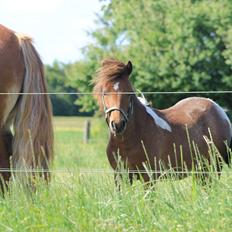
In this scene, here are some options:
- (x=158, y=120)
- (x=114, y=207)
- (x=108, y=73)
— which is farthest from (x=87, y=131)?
(x=114, y=207)

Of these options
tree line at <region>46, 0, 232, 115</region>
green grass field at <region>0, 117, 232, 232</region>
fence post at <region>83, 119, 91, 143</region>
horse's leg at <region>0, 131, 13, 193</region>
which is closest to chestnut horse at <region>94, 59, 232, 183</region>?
horse's leg at <region>0, 131, 13, 193</region>

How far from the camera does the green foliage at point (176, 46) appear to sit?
2020 centimetres

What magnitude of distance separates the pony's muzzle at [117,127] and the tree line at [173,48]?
1303cm

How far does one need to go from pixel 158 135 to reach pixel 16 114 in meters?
1.61

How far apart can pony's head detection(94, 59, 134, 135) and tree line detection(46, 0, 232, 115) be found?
12790 mm

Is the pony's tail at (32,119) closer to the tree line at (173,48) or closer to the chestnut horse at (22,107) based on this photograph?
the chestnut horse at (22,107)

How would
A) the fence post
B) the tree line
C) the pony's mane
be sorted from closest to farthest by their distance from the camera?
the pony's mane
the tree line
the fence post

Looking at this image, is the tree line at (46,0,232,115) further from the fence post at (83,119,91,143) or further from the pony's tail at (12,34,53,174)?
the pony's tail at (12,34,53,174)

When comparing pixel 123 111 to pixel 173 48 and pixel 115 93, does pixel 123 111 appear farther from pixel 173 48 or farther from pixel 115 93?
pixel 173 48

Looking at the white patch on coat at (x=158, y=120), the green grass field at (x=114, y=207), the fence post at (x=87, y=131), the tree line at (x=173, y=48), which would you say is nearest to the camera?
the green grass field at (x=114, y=207)

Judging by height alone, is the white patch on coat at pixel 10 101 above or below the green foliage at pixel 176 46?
below

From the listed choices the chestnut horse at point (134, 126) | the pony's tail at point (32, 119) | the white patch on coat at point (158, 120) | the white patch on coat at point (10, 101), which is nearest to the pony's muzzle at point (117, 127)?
the chestnut horse at point (134, 126)

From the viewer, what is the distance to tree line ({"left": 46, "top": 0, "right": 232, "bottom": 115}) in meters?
20.2

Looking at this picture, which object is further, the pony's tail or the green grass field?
the pony's tail
